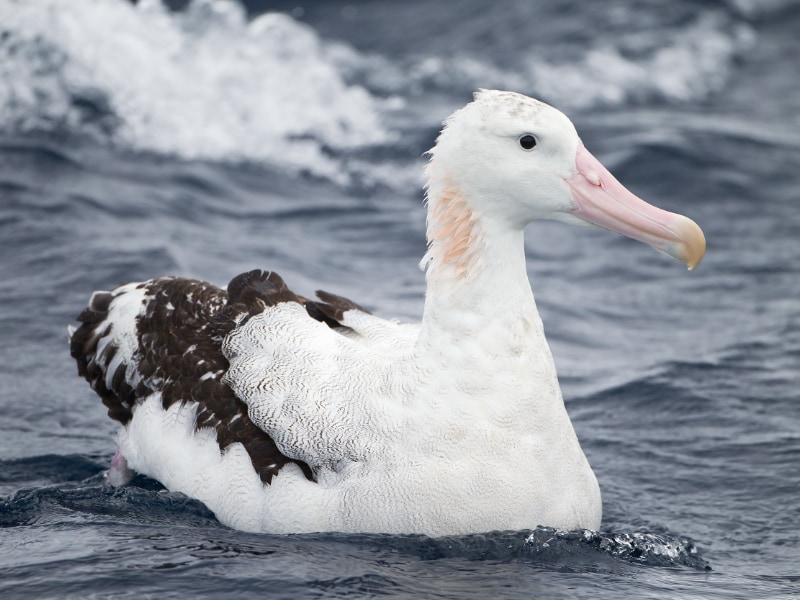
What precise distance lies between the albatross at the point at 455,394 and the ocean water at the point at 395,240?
178mm

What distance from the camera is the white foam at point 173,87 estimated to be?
1280cm

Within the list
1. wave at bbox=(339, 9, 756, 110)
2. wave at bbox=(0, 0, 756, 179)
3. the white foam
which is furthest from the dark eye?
wave at bbox=(339, 9, 756, 110)

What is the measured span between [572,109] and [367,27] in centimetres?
415

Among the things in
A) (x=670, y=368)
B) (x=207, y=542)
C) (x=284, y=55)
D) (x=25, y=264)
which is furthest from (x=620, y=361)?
(x=284, y=55)

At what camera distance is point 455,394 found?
5574mm

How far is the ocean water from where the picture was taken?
220 inches

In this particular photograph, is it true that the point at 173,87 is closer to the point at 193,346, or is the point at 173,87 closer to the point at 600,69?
the point at 600,69

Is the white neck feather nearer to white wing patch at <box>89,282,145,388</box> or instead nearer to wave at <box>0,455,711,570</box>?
wave at <box>0,455,711,570</box>

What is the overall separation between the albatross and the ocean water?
7.0 inches

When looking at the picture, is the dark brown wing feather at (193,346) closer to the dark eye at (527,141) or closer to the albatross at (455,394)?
the albatross at (455,394)

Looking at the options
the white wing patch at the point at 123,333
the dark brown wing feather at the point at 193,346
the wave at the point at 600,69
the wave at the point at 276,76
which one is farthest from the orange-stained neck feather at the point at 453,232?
the wave at the point at 600,69

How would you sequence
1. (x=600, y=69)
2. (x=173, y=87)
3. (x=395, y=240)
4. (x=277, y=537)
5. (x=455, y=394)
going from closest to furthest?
(x=455, y=394) → (x=277, y=537) → (x=395, y=240) → (x=173, y=87) → (x=600, y=69)

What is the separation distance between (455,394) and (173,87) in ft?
29.8

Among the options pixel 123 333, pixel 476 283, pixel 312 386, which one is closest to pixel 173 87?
pixel 123 333
